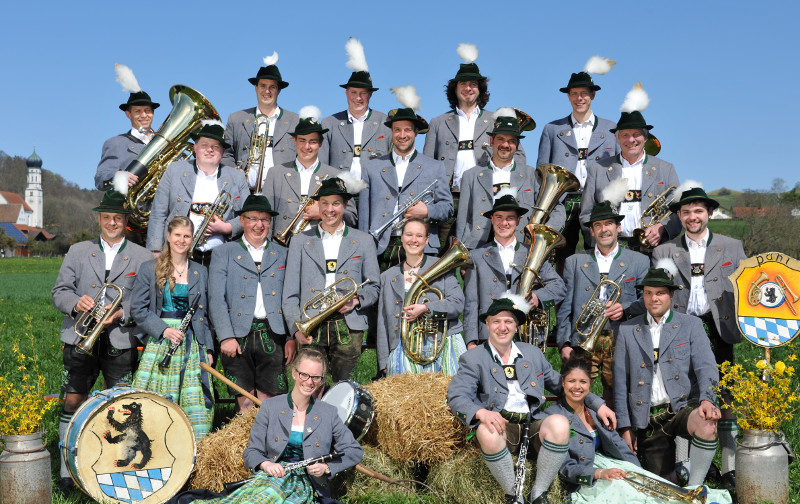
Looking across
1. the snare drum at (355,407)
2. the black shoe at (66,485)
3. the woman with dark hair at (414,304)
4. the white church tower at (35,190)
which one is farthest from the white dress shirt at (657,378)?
the white church tower at (35,190)

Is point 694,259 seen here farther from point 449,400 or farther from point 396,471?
point 396,471

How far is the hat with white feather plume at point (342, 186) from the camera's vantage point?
8008 mm

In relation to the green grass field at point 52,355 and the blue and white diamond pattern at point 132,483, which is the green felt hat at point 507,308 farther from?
the blue and white diamond pattern at point 132,483

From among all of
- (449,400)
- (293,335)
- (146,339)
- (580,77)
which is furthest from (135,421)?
(580,77)

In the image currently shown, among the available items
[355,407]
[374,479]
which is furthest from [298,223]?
[374,479]

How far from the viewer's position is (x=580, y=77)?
947 centimetres

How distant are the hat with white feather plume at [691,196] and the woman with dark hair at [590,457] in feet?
6.71

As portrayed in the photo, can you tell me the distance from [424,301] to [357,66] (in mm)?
3165

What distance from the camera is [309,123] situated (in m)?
8.70

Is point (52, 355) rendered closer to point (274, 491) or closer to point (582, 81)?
point (274, 491)

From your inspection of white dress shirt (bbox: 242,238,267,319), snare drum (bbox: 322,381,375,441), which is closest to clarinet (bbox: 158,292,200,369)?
white dress shirt (bbox: 242,238,267,319)

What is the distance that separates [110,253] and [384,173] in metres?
2.92

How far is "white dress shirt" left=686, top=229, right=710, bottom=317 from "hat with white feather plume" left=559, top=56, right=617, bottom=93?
95.2 inches

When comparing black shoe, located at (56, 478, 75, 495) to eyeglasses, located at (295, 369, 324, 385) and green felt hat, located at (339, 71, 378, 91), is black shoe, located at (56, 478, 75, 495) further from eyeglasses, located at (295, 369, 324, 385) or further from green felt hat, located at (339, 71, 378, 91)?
green felt hat, located at (339, 71, 378, 91)
